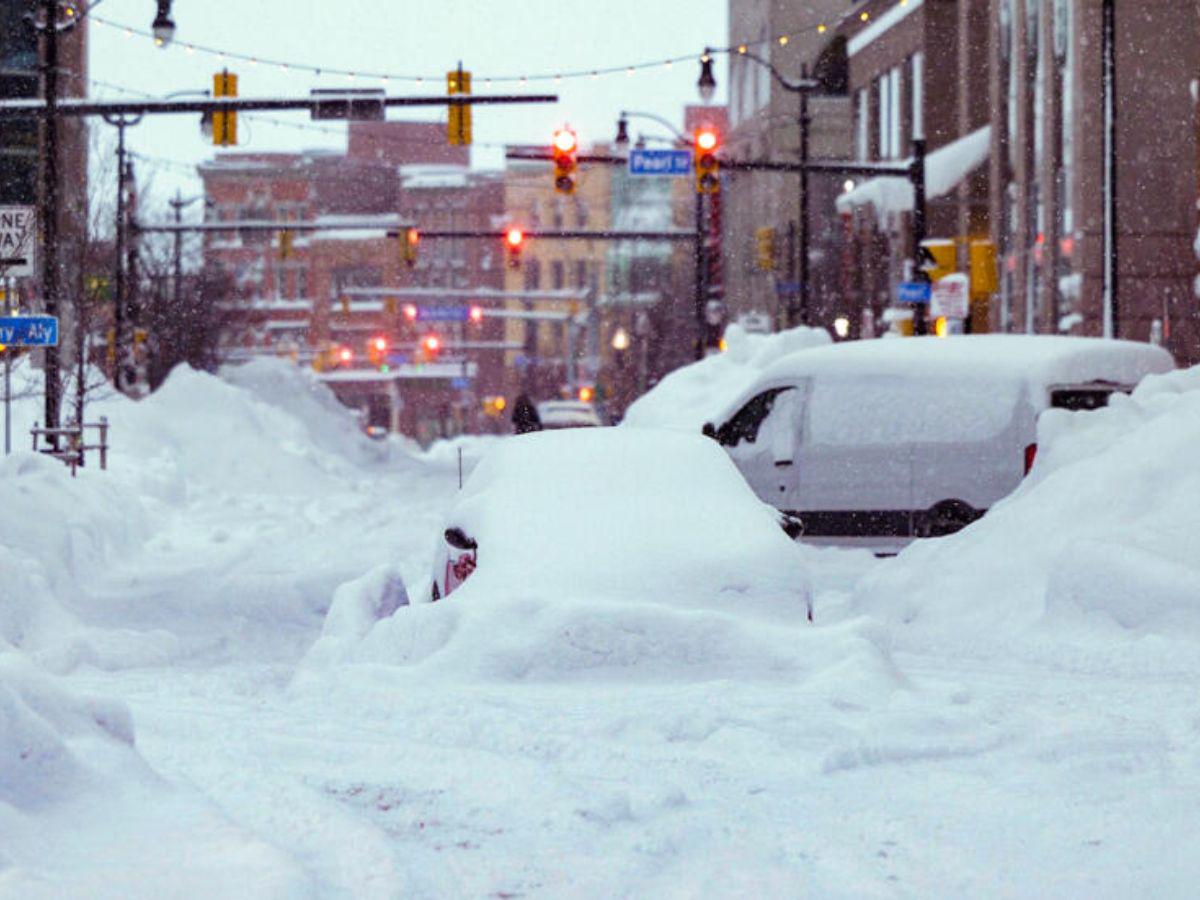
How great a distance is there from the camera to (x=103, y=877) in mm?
5828

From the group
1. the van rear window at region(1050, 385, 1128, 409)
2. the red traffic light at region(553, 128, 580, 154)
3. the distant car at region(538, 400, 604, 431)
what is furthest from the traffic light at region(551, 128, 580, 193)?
the distant car at region(538, 400, 604, 431)

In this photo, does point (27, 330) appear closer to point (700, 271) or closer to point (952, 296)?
point (952, 296)

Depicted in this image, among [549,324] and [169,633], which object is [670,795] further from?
[549,324]

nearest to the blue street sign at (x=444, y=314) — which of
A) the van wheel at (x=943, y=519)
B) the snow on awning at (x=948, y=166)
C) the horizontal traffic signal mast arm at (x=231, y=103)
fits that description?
the snow on awning at (x=948, y=166)

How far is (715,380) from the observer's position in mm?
40594

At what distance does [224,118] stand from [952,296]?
10825 mm

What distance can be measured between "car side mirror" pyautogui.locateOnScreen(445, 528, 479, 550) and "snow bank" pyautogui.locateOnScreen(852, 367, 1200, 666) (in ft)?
10.5

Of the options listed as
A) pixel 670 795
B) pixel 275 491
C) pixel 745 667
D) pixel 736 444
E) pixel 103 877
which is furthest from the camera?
pixel 275 491

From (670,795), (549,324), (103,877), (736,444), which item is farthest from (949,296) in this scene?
(549,324)

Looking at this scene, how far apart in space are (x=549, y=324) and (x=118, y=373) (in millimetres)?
86942

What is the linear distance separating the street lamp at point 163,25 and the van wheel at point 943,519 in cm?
1531

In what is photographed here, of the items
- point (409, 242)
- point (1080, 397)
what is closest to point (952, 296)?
point (1080, 397)

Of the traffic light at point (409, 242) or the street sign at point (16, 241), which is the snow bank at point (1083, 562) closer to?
the street sign at point (16, 241)

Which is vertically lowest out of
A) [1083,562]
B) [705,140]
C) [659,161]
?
[1083,562]
